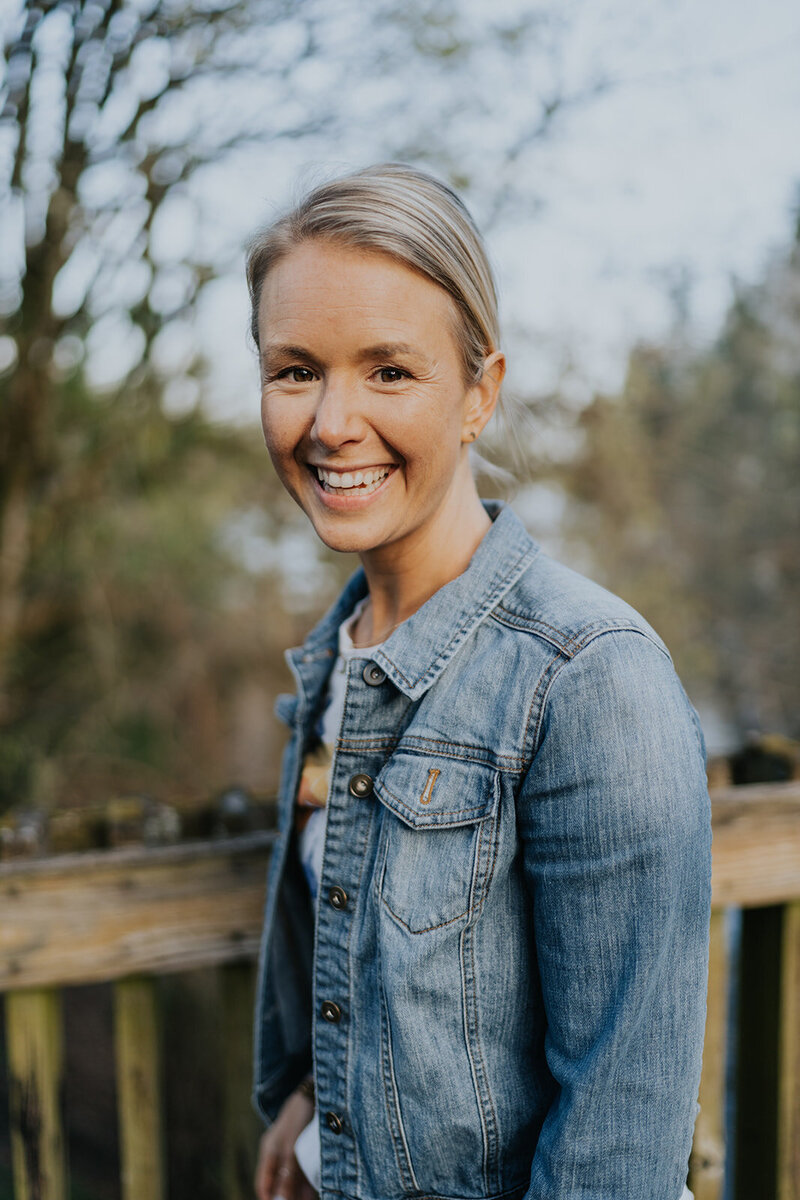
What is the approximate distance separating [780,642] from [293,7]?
892cm

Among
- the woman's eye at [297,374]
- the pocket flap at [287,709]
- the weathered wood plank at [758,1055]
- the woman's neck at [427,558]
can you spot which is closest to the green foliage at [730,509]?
the weathered wood plank at [758,1055]

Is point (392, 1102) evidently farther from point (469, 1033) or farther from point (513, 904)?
point (513, 904)

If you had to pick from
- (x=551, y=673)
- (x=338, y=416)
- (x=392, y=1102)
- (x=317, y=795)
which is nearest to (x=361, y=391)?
(x=338, y=416)

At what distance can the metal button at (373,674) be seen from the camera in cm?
127

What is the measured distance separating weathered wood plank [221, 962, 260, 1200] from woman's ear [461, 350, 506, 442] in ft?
3.86

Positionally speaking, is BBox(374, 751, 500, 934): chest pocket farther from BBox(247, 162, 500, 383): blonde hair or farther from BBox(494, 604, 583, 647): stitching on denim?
BBox(247, 162, 500, 383): blonde hair

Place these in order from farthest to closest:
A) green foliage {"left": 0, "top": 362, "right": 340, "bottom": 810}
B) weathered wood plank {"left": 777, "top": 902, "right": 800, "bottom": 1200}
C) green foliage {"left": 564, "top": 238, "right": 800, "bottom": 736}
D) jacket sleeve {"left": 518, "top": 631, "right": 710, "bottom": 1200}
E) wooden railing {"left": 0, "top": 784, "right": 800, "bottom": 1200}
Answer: green foliage {"left": 564, "top": 238, "right": 800, "bottom": 736}, green foliage {"left": 0, "top": 362, "right": 340, "bottom": 810}, weathered wood plank {"left": 777, "top": 902, "right": 800, "bottom": 1200}, wooden railing {"left": 0, "top": 784, "right": 800, "bottom": 1200}, jacket sleeve {"left": 518, "top": 631, "right": 710, "bottom": 1200}

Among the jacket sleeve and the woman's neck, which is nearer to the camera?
the jacket sleeve

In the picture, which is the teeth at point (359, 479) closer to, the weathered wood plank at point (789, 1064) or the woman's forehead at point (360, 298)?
the woman's forehead at point (360, 298)

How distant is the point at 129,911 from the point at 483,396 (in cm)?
114

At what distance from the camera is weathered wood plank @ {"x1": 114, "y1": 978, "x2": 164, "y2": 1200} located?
170 centimetres

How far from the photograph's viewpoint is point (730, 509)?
1135cm

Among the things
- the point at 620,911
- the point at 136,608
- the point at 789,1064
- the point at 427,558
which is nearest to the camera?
the point at 620,911

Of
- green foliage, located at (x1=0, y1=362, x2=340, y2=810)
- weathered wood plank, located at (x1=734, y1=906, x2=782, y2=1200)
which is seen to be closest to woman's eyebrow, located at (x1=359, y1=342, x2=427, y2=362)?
weathered wood plank, located at (x1=734, y1=906, x2=782, y2=1200)
